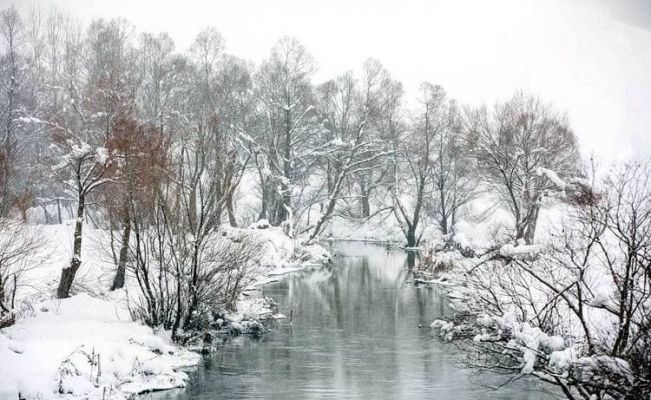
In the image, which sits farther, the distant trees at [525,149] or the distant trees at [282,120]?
the distant trees at [282,120]

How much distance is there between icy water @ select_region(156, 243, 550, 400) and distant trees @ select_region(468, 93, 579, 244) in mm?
12081

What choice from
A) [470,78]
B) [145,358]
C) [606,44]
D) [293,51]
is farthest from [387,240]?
[606,44]

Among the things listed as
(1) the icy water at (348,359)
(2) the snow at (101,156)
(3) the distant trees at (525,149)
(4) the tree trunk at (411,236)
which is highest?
(3) the distant trees at (525,149)

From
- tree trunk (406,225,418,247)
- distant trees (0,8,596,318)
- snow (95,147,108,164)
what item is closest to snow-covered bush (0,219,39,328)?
snow (95,147,108,164)

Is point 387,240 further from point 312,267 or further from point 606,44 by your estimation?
point 606,44

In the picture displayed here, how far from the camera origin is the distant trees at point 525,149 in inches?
1371

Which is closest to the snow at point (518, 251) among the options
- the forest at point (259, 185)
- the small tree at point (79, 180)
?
the forest at point (259, 185)

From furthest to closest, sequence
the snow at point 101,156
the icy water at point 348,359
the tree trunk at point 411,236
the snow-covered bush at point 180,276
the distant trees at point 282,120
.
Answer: the tree trunk at point 411,236
the distant trees at point 282,120
the snow at point 101,156
the snow-covered bush at point 180,276
the icy water at point 348,359

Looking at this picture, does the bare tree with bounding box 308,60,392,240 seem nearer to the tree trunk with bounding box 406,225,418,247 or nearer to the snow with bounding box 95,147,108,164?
the tree trunk with bounding box 406,225,418,247

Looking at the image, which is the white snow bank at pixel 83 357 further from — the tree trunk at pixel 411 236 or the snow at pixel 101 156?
the tree trunk at pixel 411 236

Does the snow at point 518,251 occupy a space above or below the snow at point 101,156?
below

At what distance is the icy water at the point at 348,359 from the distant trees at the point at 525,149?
12.1 m

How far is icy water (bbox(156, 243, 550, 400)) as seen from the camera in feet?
43.4

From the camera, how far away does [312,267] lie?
122 ft
